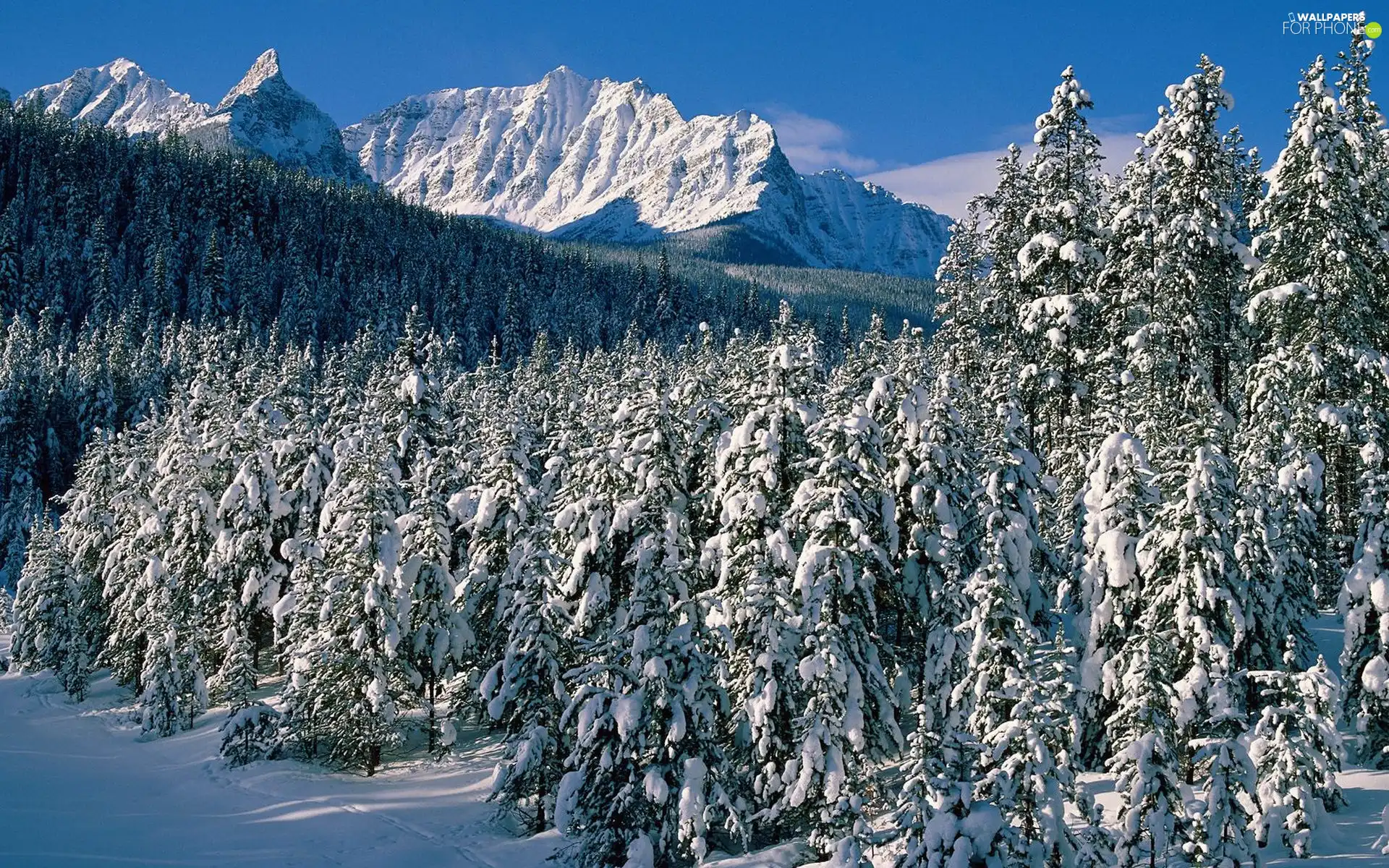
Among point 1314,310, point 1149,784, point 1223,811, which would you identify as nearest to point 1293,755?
point 1223,811

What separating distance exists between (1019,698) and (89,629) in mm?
42708

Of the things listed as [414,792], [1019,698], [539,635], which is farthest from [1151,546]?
[414,792]

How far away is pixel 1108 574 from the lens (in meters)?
20.3

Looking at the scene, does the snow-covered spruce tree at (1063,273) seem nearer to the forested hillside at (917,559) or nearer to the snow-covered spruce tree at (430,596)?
the forested hillside at (917,559)

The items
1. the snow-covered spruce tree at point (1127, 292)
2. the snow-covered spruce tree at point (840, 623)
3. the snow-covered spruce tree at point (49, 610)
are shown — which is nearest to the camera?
the snow-covered spruce tree at point (840, 623)

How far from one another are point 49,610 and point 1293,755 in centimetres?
4651

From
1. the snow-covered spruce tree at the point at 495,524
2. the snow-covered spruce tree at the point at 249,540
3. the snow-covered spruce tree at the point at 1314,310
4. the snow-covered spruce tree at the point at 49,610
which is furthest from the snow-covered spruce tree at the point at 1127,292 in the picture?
the snow-covered spruce tree at the point at 49,610

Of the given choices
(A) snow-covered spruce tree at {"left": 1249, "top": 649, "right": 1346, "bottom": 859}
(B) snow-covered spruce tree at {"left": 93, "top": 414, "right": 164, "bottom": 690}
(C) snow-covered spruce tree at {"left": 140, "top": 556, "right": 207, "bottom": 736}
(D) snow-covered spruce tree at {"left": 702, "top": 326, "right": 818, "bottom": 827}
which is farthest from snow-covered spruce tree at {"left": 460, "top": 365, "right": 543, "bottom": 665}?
(A) snow-covered spruce tree at {"left": 1249, "top": 649, "right": 1346, "bottom": 859}

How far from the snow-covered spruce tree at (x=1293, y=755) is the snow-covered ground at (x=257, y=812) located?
686 mm

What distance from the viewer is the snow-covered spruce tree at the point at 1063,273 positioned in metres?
28.9

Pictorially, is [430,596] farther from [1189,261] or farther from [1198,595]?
[1189,261]

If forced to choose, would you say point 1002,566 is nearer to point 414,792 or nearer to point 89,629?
point 414,792

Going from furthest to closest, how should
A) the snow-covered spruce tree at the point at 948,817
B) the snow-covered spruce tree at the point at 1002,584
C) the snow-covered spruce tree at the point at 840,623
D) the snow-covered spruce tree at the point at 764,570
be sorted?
the snow-covered spruce tree at the point at 764,570 < the snow-covered spruce tree at the point at 840,623 < the snow-covered spruce tree at the point at 1002,584 < the snow-covered spruce tree at the point at 948,817

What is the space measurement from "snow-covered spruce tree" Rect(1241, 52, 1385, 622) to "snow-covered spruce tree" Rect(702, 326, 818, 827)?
1163 cm
